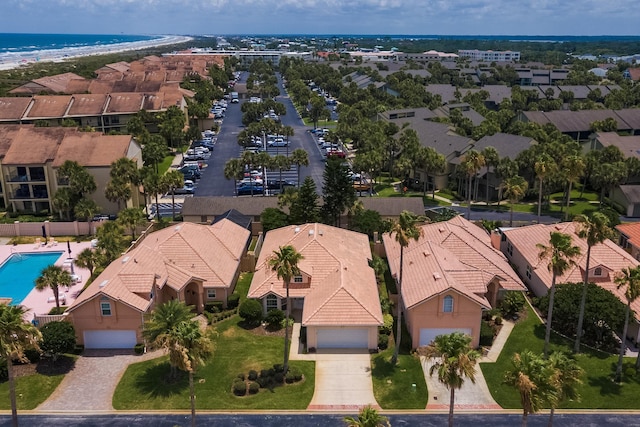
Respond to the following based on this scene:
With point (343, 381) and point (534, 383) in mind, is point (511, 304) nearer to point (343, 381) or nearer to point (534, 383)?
point (343, 381)

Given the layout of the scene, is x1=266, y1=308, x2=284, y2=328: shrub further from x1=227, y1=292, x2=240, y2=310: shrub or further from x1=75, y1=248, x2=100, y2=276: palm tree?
x1=75, y1=248, x2=100, y2=276: palm tree

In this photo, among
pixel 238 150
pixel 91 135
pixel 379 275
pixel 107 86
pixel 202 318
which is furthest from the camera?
pixel 107 86

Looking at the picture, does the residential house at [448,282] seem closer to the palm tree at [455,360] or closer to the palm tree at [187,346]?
the palm tree at [455,360]

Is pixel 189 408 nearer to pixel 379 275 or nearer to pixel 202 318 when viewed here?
pixel 202 318

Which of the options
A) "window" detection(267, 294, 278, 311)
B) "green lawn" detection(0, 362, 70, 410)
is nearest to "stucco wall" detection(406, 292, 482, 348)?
"window" detection(267, 294, 278, 311)

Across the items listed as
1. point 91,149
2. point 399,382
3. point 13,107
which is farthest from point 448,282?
point 13,107

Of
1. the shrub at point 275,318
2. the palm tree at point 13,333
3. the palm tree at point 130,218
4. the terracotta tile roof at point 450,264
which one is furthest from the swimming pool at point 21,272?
the terracotta tile roof at point 450,264

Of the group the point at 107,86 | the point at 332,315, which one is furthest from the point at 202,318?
the point at 107,86
